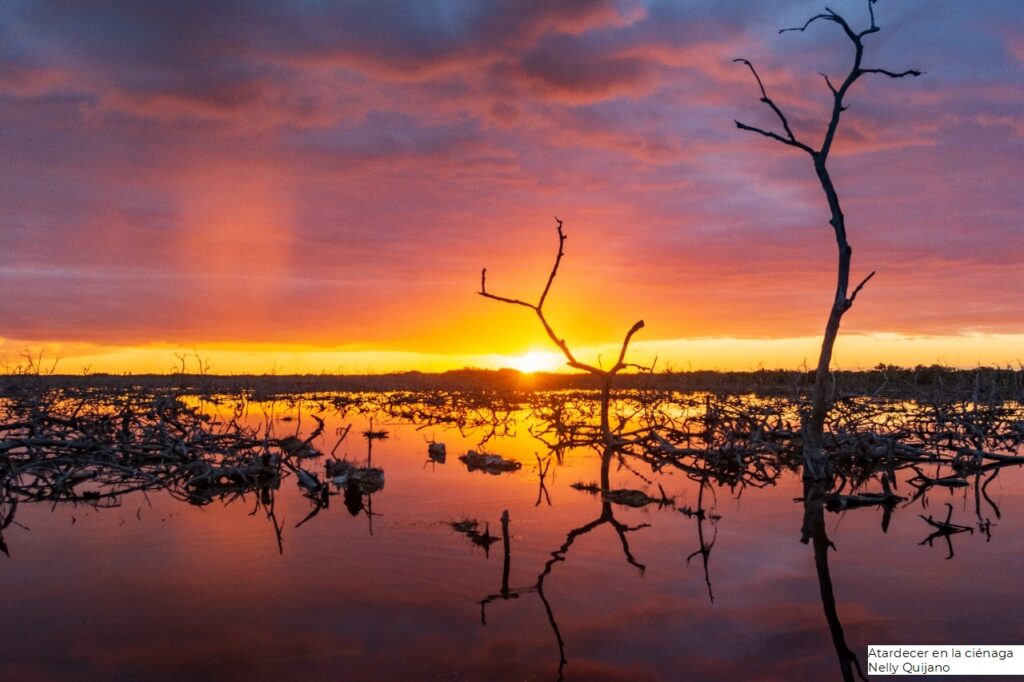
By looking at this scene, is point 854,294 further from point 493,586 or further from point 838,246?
point 493,586

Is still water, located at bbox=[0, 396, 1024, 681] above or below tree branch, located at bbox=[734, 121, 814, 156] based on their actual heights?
below

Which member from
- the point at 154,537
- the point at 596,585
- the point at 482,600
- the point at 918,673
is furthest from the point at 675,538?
the point at 154,537

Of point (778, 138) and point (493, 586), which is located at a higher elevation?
point (778, 138)

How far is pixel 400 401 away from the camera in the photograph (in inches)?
1278

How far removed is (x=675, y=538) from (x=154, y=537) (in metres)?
6.49

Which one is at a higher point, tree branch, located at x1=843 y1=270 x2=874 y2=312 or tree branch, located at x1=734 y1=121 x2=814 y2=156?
tree branch, located at x1=734 y1=121 x2=814 y2=156

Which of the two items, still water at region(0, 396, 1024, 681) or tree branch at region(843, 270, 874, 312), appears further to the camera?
tree branch at region(843, 270, 874, 312)

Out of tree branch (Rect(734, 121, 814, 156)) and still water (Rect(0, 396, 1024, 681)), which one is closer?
still water (Rect(0, 396, 1024, 681))

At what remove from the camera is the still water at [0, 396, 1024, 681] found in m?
6.00

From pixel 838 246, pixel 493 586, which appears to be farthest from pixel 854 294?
pixel 493 586

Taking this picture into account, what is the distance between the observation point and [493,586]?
25.2ft

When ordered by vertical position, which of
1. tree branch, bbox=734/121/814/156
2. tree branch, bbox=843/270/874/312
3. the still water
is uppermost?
tree branch, bbox=734/121/814/156

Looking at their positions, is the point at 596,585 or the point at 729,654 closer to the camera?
the point at 729,654

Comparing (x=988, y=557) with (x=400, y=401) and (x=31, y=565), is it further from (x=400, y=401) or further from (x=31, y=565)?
(x=400, y=401)
